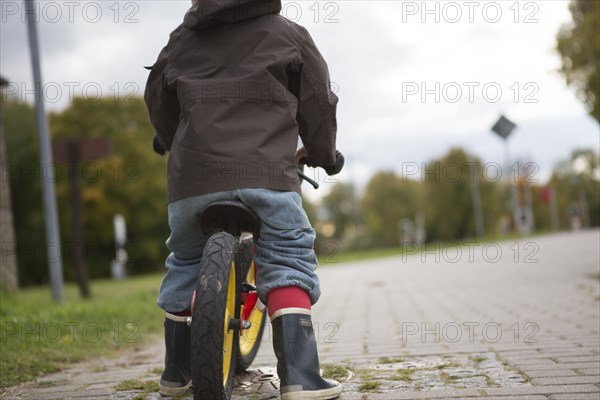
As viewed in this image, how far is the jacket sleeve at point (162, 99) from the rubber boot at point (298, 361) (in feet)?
3.47

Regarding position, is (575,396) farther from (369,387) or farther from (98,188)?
(98,188)

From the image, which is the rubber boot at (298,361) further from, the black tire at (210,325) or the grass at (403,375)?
the grass at (403,375)

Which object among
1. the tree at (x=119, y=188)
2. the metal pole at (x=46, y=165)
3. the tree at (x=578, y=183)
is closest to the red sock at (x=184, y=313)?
the metal pole at (x=46, y=165)

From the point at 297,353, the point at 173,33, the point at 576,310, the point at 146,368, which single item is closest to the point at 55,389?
the point at 146,368

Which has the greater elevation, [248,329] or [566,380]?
[248,329]

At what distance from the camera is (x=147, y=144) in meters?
40.1

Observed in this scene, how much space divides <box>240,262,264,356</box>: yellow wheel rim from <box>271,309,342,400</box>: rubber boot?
1.59 feet

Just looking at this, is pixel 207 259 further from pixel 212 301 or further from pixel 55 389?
pixel 55 389

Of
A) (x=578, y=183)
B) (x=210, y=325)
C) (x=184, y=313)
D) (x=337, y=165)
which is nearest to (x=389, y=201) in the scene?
(x=578, y=183)

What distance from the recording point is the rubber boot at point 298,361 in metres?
2.96

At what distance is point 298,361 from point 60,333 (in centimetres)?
352

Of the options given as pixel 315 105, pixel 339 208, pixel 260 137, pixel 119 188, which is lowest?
pixel 339 208

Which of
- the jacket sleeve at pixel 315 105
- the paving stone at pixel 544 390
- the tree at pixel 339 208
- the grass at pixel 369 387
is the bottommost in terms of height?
the tree at pixel 339 208

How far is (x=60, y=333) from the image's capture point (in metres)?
5.91
